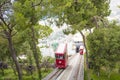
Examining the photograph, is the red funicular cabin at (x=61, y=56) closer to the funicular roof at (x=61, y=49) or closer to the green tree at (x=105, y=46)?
the funicular roof at (x=61, y=49)

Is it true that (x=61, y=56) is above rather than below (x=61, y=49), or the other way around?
below

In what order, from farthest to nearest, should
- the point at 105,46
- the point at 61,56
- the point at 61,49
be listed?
the point at 61,49 < the point at 61,56 < the point at 105,46

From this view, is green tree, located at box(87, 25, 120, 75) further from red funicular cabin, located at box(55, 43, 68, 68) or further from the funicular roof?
the funicular roof

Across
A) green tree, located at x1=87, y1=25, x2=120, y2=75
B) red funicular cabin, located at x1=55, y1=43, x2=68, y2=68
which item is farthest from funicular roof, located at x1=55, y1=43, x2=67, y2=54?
green tree, located at x1=87, y1=25, x2=120, y2=75

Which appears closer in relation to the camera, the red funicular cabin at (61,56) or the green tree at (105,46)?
the green tree at (105,46)

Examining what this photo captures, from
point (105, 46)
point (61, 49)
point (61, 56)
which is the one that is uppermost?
point (61, 49)

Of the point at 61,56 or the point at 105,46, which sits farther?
the point at 61,56

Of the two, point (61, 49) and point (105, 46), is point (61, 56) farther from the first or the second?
point (105, 46)

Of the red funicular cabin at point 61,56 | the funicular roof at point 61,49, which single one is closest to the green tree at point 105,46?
the red funicular cabin at point 61,56

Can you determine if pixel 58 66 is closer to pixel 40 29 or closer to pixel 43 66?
pixel 40 29

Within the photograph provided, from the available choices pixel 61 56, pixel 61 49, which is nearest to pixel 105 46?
pixel 61 56

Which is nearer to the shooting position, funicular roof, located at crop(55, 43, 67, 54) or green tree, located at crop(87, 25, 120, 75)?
green tree, located at crop(87, 25, 120, 75)

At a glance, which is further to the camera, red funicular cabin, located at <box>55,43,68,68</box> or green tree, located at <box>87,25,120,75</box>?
red funicular cabin, located at <box>55,43,68,68</box>

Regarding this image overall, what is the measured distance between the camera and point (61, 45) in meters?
40.1
